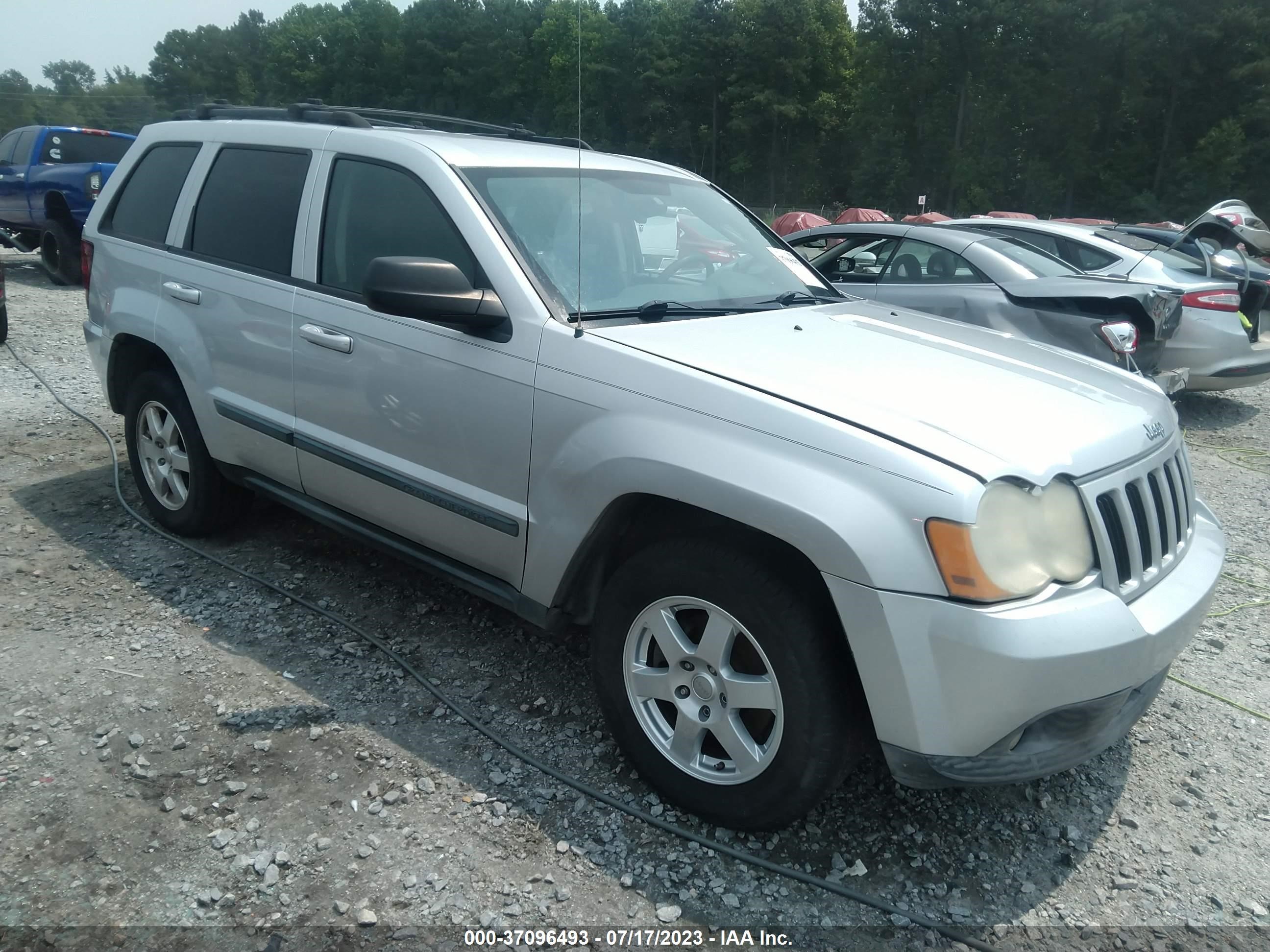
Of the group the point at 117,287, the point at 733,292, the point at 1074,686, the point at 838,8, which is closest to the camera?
the point at 1074,686

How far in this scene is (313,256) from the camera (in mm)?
3635

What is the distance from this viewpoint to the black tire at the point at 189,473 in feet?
14.0

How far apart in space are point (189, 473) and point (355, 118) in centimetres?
182

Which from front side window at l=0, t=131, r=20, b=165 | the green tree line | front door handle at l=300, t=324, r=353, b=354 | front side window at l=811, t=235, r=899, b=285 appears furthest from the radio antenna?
the green tree line

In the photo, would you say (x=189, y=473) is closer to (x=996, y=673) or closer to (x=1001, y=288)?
(x=996, y=673)

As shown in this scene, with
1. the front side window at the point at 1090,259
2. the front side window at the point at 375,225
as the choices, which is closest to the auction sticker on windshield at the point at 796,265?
the front side window at the point at 375,225

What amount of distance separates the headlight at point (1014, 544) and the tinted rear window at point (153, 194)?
380cm

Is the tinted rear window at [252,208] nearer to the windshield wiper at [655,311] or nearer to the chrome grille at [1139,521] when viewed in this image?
the windshield wiper at [655,311]

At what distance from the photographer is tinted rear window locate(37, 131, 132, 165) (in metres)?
13.9

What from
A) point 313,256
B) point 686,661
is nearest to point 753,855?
point 686,661

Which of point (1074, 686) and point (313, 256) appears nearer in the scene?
point (1074, 686)

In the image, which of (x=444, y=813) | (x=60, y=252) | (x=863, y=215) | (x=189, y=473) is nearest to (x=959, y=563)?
(x=444, y=813)

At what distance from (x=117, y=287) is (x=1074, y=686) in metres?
4.43

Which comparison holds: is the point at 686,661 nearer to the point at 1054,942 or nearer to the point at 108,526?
the point at 1054,942
